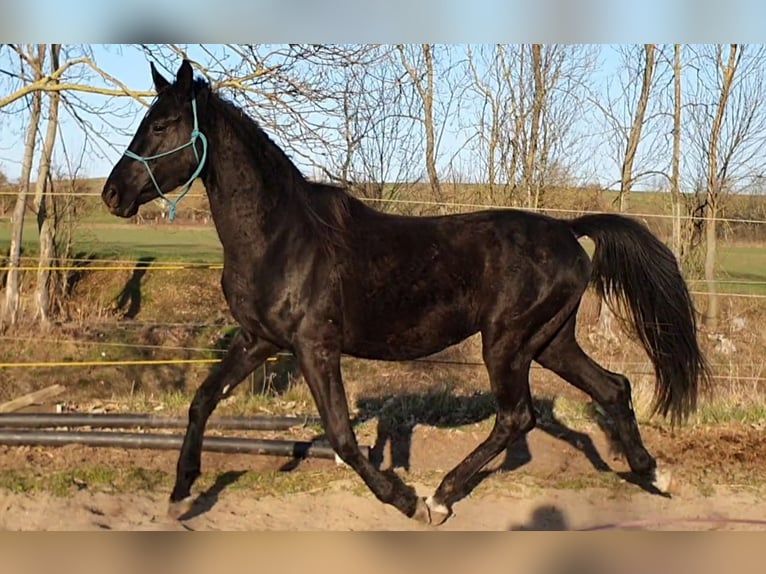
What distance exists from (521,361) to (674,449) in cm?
202

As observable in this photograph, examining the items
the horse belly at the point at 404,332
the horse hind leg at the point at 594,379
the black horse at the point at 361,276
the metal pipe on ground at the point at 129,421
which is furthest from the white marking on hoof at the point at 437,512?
the metal pipe on ground at the point at 129,421

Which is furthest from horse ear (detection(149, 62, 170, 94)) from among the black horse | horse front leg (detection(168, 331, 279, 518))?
horse front leg (detection(168, 331, 279, 518))

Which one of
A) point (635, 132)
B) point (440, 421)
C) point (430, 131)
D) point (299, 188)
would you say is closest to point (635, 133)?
point (635, 132)

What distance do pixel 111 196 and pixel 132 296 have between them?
9.61 m

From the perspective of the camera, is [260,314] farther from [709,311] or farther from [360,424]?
[709,311]

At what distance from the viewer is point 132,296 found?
1273 centimetres

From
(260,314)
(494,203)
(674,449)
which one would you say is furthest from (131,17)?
(494,203)

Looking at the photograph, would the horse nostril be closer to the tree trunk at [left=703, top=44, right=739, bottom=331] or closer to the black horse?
the black horse

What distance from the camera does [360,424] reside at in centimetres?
592

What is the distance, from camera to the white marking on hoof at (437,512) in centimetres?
392

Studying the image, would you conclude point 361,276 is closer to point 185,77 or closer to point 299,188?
point 299,188

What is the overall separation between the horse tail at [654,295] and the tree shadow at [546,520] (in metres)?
0.94

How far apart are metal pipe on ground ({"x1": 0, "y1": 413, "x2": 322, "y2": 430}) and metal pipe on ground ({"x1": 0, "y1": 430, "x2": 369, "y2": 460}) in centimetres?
30

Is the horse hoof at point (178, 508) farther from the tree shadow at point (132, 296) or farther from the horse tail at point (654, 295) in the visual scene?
the tree shadow at point (132, 296)
